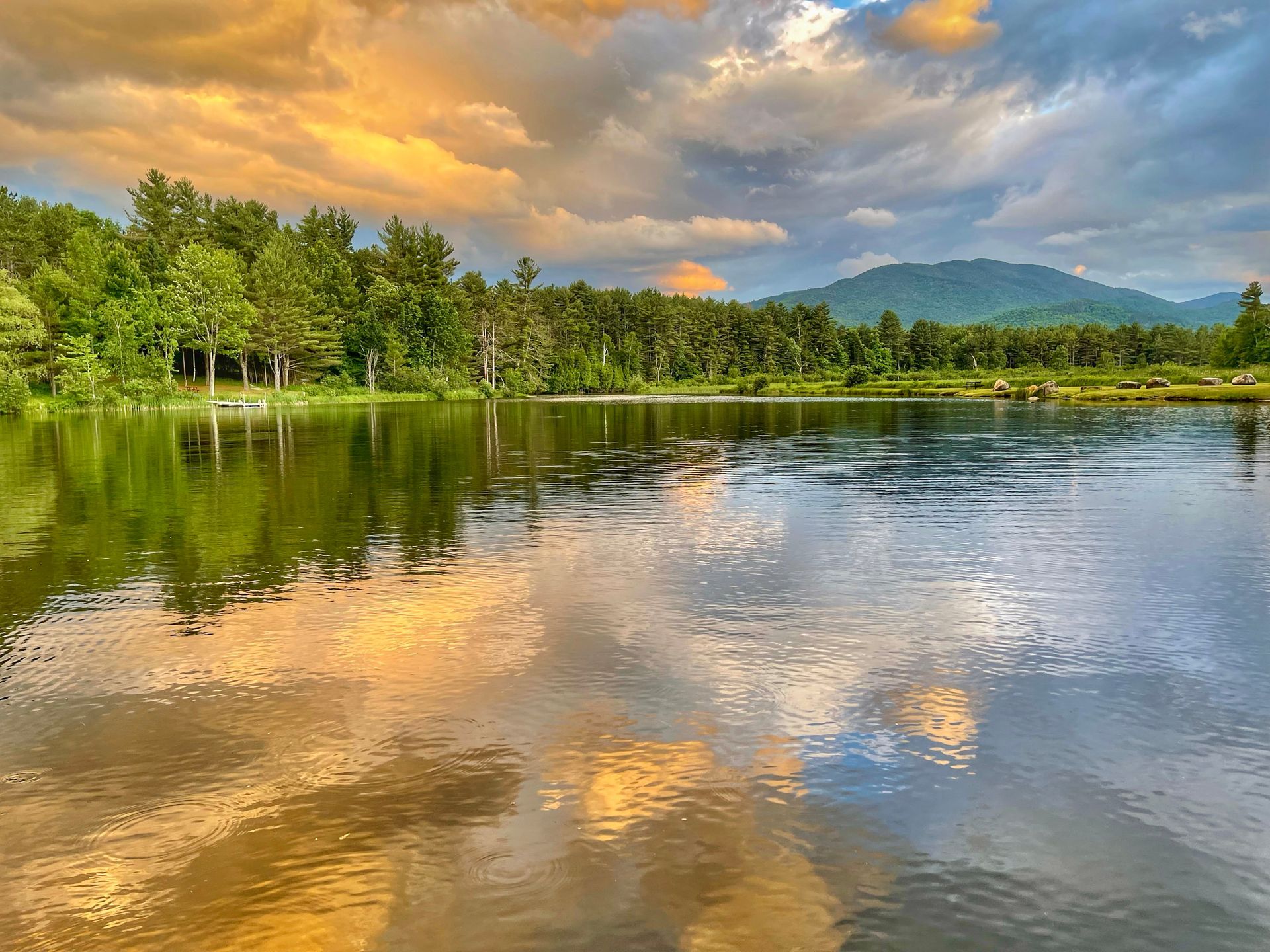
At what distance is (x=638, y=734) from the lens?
707 centimetres

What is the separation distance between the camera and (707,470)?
28172 millimetres

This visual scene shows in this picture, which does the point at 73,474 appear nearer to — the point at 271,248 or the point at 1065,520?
the point at 1065,520

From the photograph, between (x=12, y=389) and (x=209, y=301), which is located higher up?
(x=209, y=301)

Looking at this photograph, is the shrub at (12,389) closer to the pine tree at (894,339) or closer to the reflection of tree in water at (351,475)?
the reflection of tree in water at (351,475)

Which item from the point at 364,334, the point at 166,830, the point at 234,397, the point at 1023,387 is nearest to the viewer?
the point at 166,830

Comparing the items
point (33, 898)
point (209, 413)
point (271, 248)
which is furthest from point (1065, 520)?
point (271, 248)

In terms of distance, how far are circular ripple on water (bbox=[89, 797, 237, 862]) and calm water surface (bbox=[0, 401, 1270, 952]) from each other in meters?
0.03

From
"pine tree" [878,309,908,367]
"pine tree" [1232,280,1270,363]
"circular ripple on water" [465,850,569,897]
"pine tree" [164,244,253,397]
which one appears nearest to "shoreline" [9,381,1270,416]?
"pine tree" [164,244,253,397]

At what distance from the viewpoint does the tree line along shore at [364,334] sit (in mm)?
83938

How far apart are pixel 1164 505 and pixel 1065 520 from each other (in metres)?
3.84

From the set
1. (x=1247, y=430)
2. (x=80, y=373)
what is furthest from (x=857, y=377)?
(x=80, y=373)

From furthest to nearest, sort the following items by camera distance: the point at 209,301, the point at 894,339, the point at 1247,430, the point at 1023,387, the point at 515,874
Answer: the point at 894,339
the point at 1023,387
the point at 209,301
the point at 1247,430
the point at 515,874

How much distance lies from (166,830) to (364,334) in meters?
119

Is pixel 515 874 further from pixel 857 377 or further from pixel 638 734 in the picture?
pixel 857 377
